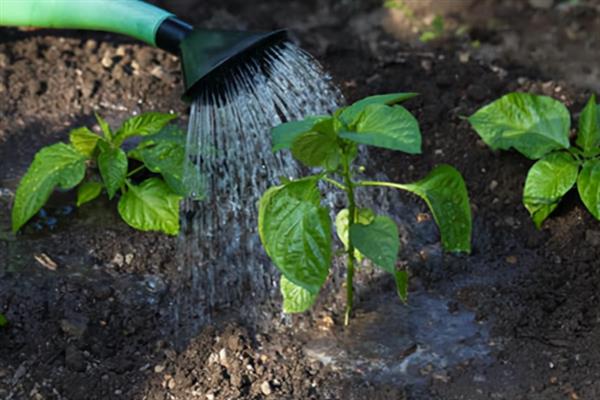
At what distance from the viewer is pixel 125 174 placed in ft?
8.25

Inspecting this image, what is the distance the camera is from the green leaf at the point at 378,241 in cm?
200

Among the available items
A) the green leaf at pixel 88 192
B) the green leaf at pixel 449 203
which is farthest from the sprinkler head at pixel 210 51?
the green leaf at pixel 449 203

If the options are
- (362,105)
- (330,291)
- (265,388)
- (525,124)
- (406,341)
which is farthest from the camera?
(525,124)

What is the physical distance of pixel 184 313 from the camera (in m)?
2.41

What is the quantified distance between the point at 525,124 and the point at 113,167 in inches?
39.1

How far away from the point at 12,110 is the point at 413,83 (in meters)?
1.11

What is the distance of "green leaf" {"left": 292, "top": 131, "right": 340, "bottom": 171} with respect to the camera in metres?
2.02

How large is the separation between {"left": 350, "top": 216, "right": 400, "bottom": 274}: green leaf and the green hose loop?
2.58 feet

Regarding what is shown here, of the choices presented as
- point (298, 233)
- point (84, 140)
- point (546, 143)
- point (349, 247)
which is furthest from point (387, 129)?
point (84, 140)

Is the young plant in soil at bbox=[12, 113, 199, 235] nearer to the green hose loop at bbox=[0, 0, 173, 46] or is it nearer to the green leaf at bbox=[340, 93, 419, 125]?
the green hose loop at bbox=[0, 0, 173, 46]

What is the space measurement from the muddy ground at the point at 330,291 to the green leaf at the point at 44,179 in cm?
10

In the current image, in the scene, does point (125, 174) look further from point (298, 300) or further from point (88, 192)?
point (298, 300)

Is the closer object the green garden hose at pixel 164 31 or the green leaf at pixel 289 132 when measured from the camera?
the green leaf at pixel 289 132

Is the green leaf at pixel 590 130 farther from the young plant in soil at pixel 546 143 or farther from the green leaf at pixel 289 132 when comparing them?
the green leaf at pixel 289 132
